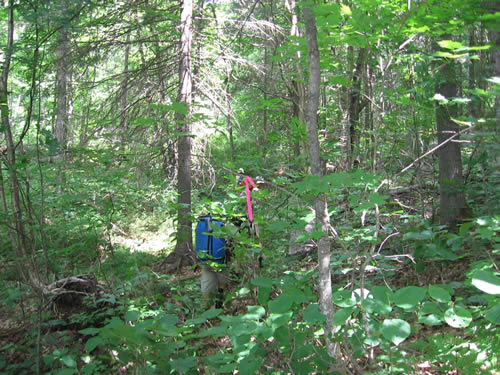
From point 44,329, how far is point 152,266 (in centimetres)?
355

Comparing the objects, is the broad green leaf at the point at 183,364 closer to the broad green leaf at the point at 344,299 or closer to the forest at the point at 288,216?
the forest at the point at 288,216

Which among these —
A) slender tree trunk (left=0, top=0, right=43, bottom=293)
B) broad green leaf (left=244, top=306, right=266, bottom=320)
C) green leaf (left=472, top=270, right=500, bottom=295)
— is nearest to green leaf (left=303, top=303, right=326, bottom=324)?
broad green leaf (left=244, top=306, right=266, bottom=320)

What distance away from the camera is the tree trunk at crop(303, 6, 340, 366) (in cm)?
242

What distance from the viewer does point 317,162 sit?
2434 millimetres

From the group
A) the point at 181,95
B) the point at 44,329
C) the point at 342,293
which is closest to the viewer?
the point at 342,293

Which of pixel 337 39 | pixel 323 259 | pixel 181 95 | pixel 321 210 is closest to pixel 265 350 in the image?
pixel 323 259

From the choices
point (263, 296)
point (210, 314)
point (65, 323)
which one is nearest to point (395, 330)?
point (263, 296)

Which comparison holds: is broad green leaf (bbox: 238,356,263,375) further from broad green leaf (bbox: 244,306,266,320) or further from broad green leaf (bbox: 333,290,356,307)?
broad green leaf (bbox: 333,290,356,307)

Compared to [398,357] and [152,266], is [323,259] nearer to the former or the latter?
[398,357]

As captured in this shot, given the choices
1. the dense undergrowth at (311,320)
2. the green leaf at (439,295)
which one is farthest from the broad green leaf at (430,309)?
the green leaf at (439,295)

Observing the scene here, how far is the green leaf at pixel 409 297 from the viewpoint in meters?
1.66

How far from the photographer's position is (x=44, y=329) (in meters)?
4.86

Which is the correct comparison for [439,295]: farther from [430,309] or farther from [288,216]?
[288,216]

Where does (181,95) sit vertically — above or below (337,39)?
above
